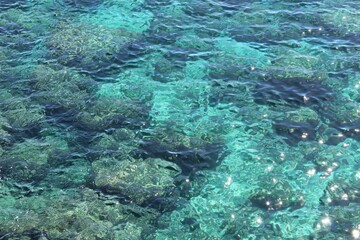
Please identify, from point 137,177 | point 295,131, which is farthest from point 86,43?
point 295,131

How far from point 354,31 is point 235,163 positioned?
560 inches

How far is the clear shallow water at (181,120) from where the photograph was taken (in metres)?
16.7

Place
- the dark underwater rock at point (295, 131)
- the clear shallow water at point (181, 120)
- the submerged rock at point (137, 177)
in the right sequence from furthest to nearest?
the dark underwater rock at point (295, 131)
the submerged rock at point (137, 177)
the clear shallow water at point (181, 120)

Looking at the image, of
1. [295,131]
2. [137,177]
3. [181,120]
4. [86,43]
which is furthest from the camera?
[86,43]

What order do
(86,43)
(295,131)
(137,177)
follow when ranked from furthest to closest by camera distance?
1. (86,43)
2. (295,131)
3. (137,177)

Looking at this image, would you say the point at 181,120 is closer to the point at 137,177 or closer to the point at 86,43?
the point at 137,177

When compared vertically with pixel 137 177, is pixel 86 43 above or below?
above

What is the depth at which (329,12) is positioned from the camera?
95.1 ft

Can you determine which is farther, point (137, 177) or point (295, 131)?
point (295, 131)

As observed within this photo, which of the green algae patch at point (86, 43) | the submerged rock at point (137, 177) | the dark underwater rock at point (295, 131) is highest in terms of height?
the green algae patch at point (86, 43)

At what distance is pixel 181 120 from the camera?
70.8ft

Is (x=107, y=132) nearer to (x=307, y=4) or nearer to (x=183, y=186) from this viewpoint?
(x=183, y=186)

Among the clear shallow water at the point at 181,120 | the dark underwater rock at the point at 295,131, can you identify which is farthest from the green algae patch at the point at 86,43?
the dark underwater rock at the point at 295,131

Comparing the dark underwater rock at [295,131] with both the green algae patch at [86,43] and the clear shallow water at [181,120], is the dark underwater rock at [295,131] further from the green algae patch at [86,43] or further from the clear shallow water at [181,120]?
the green algae patch at [86,43]
